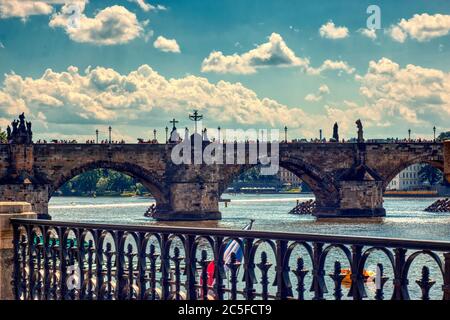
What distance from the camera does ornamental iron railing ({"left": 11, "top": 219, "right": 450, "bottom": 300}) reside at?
602cm

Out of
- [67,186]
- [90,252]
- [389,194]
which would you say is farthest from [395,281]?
[67,186]

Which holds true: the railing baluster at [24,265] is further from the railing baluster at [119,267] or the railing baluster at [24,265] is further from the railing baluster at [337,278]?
the railing baluster at [337,278]

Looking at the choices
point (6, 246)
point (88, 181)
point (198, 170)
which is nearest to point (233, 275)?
point (6, 246)

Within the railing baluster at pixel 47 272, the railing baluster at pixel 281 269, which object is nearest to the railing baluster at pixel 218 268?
the railing baluster at pixel 281 269

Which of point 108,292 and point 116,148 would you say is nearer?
point 108,292

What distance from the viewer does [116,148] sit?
232 ft

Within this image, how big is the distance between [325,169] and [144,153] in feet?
48.9

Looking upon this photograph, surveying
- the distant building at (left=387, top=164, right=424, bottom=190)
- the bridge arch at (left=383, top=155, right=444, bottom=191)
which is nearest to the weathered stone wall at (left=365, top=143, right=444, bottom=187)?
the bridge arch at (left=383, top=155, right=444, bottom=191)

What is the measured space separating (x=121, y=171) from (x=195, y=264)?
64.4 meters

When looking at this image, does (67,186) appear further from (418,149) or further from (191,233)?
(191,233)

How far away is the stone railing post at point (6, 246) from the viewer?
995 cm

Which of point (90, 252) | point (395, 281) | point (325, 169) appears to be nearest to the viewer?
point (395, 281)

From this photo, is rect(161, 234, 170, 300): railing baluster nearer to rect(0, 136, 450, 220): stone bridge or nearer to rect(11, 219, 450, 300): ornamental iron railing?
rect(11, 219, 450, 300): ornamental iron railing

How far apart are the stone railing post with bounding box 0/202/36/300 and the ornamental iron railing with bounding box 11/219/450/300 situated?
0.26 ft
